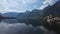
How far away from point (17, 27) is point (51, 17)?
24.5 inches

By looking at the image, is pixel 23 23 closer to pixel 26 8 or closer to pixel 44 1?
pixel 26 8

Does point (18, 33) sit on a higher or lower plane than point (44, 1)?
lower

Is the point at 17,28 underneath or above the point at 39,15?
underneath

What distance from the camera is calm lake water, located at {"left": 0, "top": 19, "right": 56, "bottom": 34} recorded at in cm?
251

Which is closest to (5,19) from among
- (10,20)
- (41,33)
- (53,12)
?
(10,20)

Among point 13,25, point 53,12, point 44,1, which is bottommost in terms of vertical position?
point 13,25

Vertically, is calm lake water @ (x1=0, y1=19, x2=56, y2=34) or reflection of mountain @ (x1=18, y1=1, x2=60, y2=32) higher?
reflection of mountain @ (x1=18, y1=1, x2=60, y2=32)

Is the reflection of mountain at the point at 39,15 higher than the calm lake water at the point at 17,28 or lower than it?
higher

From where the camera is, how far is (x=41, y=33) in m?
2.52

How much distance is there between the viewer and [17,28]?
2521mm

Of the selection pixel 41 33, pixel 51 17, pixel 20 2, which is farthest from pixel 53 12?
pixel 20 2

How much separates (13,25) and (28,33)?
30cm

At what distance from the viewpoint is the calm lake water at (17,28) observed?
2.51 m

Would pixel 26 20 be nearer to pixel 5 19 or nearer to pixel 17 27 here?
pixel 17 27
